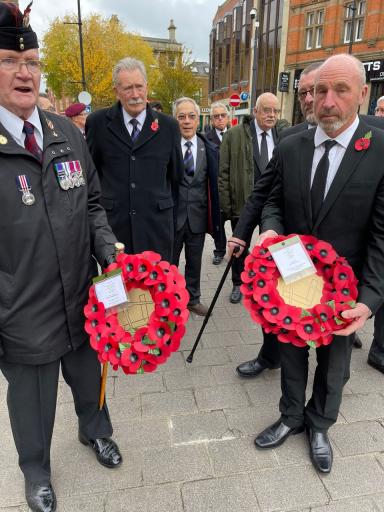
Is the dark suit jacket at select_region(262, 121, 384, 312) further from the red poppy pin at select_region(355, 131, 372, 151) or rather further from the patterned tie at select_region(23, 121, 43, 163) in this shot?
the patterned tie at select_region(23, 121, 43, 163)

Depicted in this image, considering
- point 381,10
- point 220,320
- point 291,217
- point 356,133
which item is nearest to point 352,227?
point 291,217

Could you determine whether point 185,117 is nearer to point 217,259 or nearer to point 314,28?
point 217,259

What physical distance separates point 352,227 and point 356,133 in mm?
505

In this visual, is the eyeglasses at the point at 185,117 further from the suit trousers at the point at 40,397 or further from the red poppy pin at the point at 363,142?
the suit trousers at the point at 40,397

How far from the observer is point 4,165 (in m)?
1.74

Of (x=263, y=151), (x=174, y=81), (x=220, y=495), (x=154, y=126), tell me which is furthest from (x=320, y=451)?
(x=174, y=81)

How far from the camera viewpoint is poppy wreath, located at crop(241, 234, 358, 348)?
6.44 ft

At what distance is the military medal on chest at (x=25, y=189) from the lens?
5.81 ft

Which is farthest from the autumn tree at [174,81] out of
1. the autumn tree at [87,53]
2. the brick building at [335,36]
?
the brick building at [335,36]

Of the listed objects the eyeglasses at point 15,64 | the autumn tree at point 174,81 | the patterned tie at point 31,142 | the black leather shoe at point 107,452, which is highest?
the autumn tree at point 174,81

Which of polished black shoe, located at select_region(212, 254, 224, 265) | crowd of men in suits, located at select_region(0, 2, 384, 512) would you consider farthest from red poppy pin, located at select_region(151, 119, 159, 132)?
polished black shoe, located at select_region(212, 254, 224, 265)

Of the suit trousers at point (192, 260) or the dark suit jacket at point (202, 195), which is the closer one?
the dark suit jacket at point (202, 195)

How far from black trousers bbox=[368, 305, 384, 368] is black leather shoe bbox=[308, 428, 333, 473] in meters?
1.21

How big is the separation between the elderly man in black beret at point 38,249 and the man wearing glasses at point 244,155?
286 centimetres
